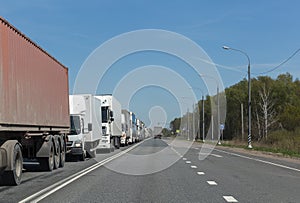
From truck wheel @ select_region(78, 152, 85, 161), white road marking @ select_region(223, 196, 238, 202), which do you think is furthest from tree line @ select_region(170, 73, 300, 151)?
white road marking @ select_region(223, 196, 238, 202)

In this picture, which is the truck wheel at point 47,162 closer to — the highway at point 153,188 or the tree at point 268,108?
the highway at point 153,188

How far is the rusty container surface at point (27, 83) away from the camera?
13.0 m

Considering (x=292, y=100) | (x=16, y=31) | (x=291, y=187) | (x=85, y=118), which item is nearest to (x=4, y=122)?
(x=16, y=31)

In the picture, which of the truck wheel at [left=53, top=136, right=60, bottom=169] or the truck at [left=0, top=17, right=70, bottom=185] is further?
the truck wheel at [left=53, top=136, right=60, bottom=169]

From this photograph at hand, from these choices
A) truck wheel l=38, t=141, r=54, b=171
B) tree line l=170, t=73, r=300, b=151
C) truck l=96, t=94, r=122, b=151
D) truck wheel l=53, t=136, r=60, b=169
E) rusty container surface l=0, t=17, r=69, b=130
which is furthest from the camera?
tree line l=170, t=73, r=300, b=151

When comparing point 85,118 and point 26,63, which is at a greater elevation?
point 26,63

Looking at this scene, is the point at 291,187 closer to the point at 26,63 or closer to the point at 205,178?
the point at 205,178

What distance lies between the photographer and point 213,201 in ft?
35.1

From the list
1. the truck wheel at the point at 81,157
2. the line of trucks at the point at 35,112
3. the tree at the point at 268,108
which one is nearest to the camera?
the line of trucks at the point at 35,112

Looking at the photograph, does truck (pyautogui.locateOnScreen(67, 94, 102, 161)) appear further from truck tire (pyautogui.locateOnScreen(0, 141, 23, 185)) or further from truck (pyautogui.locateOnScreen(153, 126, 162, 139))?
truck (pyautogui.locateOnScreen(153, 126, 162, 139))

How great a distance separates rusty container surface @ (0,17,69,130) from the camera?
13.0 metres

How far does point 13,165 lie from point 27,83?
2866 millimetres

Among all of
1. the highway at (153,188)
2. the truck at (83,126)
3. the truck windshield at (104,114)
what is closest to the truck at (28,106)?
the highway at (153,188)

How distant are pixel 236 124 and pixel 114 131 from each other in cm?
6554
